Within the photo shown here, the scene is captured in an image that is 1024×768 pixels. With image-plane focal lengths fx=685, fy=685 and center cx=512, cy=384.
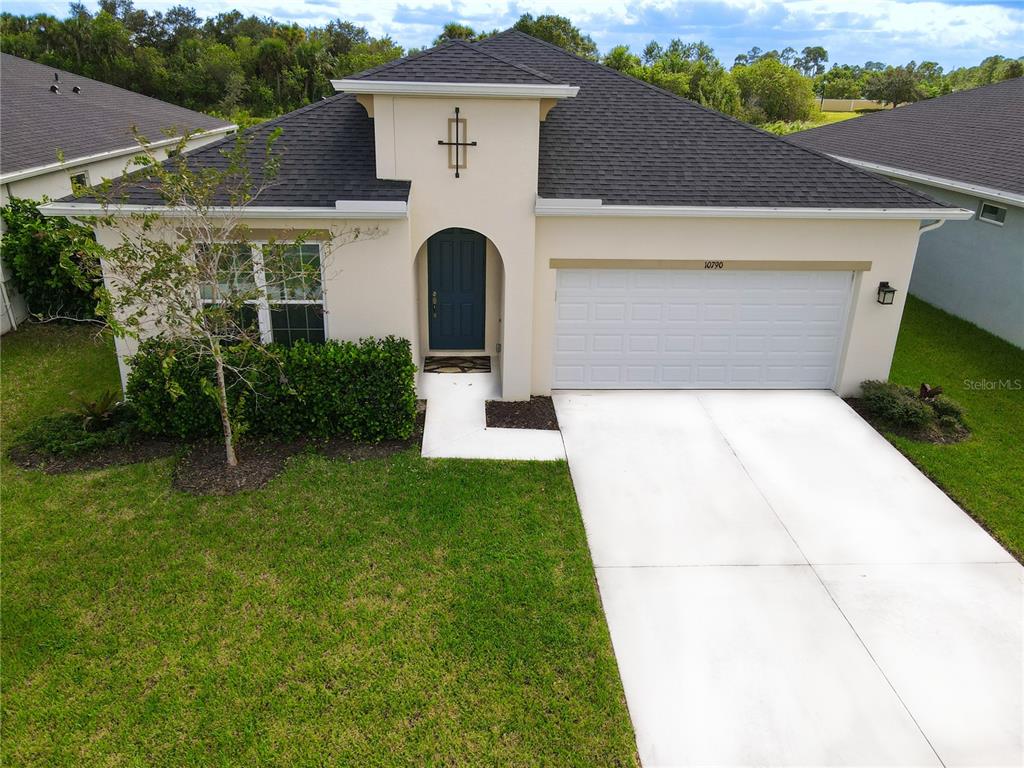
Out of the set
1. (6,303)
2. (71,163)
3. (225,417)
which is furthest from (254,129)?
(71,163)

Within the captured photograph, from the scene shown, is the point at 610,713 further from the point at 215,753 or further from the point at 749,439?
the point at 749,439

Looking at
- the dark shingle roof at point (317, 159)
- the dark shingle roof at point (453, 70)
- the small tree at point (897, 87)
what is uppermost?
the small tree at point (897, 87)

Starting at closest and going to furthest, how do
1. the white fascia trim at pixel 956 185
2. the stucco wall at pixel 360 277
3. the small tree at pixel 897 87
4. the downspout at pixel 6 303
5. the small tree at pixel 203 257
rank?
the small tree at pixel 203 257 < the stucco wall at pixel 360 277 < the white fascia trim at pixel 956 185 < the downspout at pixel 6 303 < the small tree at pixel 897 87

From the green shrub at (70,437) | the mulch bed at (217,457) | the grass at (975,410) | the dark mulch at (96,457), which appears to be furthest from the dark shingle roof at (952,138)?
the green shrub at (70,437)

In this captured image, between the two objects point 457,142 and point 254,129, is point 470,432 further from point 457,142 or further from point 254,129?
point 254,129

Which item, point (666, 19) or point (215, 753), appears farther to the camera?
point (666, 19)

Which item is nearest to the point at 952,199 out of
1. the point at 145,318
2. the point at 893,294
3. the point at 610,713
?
the point at 893,294

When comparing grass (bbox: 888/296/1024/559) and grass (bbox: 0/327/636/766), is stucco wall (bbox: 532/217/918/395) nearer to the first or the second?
A: grass (bbox: 888/296/1024/559)

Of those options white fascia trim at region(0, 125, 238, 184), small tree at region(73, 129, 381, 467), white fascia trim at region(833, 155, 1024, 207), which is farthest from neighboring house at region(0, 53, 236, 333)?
white fascia trim at region(833, 155, 1024, 207)

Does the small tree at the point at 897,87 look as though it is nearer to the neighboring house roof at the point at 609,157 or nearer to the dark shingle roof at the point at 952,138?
the dark shingle roof at the point at 952,138
